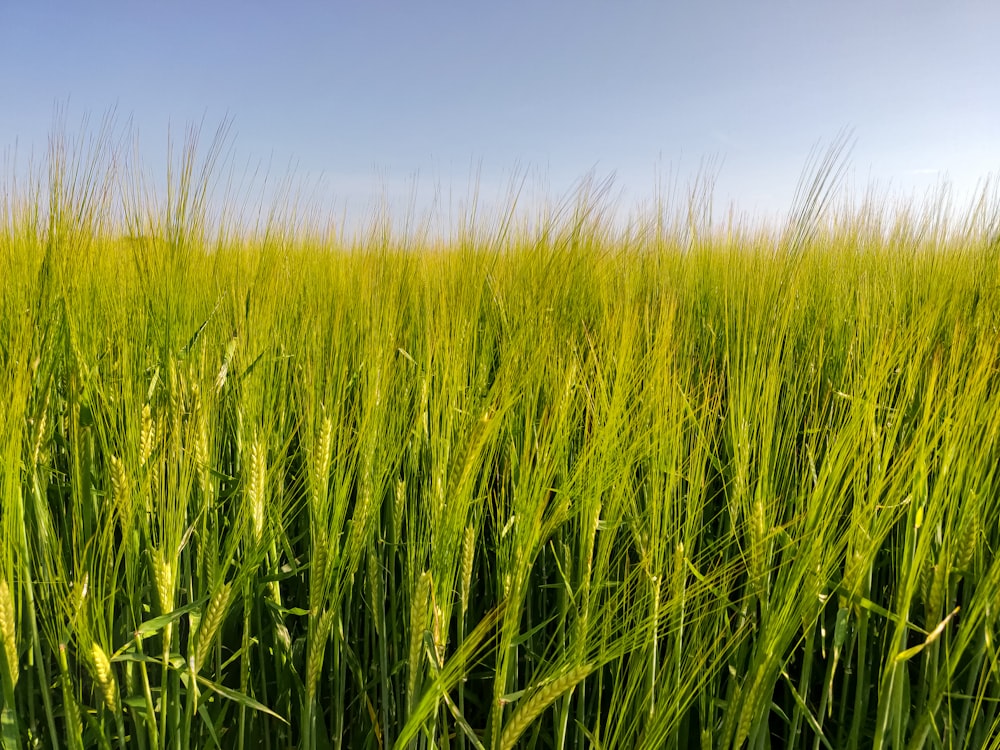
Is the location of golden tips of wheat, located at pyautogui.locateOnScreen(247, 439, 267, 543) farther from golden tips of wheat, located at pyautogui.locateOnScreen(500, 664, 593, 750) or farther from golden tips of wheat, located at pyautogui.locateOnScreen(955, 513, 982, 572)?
golden tips of wheat, located at pyautogui.locateOnScreen(955, 513, 982, 572)

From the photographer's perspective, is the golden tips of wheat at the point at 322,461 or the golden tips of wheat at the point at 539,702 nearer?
the golden tips of wheat at the point at 539,702

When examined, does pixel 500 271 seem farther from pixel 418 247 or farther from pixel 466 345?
pixel 466 345

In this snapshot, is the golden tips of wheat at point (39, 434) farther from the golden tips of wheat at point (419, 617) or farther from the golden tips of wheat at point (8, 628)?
the golden tips of wheat at point (419, 617)

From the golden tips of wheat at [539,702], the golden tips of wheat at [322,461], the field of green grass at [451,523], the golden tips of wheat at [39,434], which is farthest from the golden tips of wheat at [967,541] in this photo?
the golden tips of wheat at [39,434]

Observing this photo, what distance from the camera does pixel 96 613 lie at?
0.66m

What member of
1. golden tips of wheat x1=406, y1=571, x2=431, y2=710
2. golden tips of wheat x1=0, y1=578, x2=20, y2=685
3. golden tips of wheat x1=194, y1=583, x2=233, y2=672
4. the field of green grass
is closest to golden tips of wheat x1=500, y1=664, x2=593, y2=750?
the field of green grass

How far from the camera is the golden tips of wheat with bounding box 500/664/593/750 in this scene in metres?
0.62

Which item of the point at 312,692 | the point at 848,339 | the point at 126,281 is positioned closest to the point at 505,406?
the point at 312,692

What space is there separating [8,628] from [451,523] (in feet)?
1.45

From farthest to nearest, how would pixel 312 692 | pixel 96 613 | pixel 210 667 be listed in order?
pixel 210 667 → pixel 312 692 → pixel 96 613

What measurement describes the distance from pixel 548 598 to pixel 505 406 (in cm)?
58

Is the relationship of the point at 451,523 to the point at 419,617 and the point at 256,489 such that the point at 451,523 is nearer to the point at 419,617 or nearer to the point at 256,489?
the point at 419,617

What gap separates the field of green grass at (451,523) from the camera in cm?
70

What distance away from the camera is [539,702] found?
0.62m
